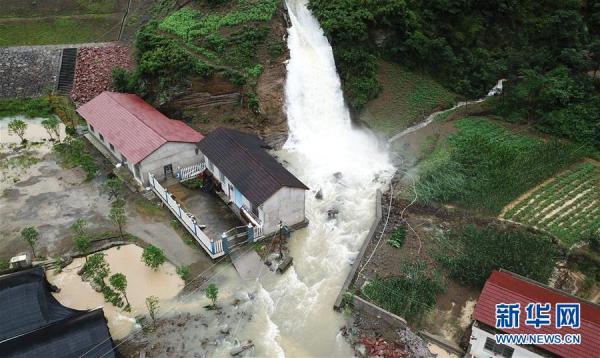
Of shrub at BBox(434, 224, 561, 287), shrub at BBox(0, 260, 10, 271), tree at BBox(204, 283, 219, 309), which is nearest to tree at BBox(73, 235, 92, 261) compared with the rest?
shrub at BBox(0, 260, 10, 271)

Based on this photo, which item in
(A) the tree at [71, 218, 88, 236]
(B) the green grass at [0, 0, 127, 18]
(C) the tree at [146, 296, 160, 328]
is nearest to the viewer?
(C) the tree at [146, 296, 160, 328]

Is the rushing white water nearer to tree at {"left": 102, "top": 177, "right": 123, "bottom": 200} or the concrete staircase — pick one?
tree at {"left": 102, "top": 177, "right": 123, "bottom": 200}

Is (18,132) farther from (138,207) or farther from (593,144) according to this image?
(593,144)

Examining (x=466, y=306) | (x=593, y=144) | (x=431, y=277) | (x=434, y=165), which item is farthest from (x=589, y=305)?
(x=593, y=144)

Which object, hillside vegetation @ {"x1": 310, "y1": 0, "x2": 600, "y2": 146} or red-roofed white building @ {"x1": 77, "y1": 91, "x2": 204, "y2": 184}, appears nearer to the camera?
red-roofed white building @ {"x1": 77, "y1": 91, "x2": 204, "y2": 184}

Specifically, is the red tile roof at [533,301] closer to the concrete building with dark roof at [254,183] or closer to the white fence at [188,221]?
the concrete building with dark roof at [254,183]

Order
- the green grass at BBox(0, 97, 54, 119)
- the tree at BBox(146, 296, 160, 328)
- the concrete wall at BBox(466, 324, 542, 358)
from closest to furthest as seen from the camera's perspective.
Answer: the concrete wall at BBox(466, 324, 542, 358) < the tree at BBox(146, 296, 160, 328) < the green grass at BBox(0, 97, 54, 119)
